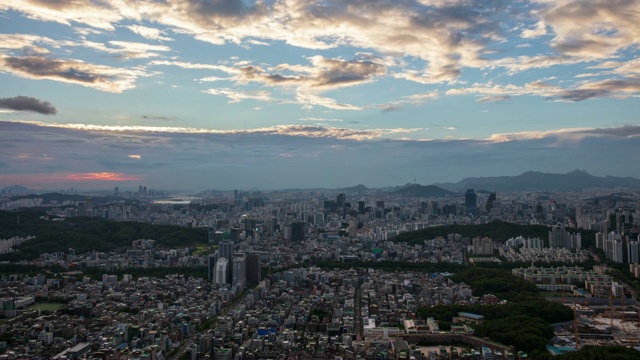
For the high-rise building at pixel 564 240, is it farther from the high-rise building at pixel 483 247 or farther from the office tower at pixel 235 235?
the office tower at pixel 235 235

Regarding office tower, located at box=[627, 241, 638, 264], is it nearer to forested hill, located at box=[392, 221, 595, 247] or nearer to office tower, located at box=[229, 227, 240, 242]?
forested hill, located at box=[392, 221, 595, 247]

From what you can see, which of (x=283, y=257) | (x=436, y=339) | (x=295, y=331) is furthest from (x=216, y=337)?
(x=283, y=257)

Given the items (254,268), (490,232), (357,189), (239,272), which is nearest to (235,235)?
(254,268)

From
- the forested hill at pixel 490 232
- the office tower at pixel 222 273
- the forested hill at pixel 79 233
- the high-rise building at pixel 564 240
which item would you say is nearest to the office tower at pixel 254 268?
the office tower at pixel 222 273

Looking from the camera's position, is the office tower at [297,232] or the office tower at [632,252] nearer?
the office tower at [632,252]

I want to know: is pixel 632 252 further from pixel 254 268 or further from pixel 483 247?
pixel 254 268

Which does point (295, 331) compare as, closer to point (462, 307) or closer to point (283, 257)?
point (462, 307)
